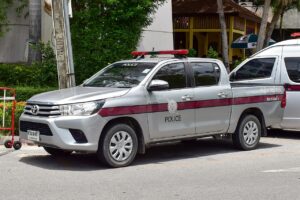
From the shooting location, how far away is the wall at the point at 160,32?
2044 centimetres

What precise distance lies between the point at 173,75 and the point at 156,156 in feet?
5.20

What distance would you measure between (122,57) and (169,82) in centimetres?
564

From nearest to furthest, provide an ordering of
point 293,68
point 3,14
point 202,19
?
point 293,68, point 3,14, point 202,19

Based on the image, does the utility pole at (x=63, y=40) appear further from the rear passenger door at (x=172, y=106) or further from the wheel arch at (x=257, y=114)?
the wheel arch at (x=257, y=114)

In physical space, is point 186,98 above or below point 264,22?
below

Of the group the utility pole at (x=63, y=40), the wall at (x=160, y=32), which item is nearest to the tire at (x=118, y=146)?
the utility pole at (x=63, y=40)

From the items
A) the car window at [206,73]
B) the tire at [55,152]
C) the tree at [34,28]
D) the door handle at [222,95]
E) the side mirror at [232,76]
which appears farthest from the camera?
the tree at [34,28]

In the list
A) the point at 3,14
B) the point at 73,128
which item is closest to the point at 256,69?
the point at 73,128

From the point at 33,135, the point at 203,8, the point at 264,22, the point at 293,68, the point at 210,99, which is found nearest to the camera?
the point at 33,135

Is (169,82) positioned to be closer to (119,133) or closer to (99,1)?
(119,133)

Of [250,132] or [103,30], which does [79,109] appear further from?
[103,30]

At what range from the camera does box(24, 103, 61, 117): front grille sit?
8.57 m

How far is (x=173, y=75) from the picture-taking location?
9.71 metres

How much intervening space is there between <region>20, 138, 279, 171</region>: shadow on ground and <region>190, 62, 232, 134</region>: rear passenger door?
694 mm
